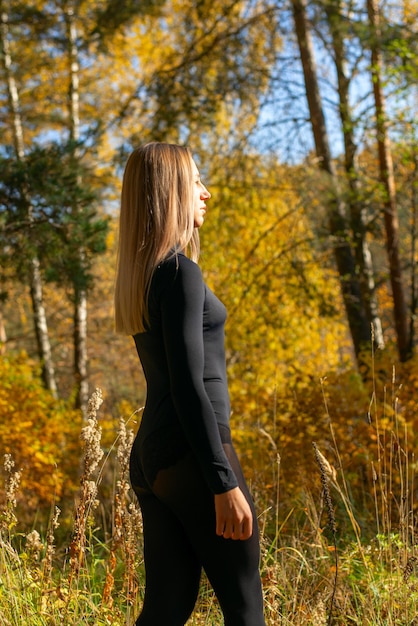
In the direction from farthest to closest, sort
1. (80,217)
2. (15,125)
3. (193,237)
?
(15,125) → (80,217) → (193,237)

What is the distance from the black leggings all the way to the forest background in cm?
243

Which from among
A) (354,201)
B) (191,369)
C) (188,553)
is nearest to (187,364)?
Answer: (191,369)

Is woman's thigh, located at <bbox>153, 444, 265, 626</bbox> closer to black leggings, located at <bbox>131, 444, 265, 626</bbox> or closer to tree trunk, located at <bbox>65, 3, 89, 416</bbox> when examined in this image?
black leggings, located at <bbox>131, 444, 265, 626</bbox>

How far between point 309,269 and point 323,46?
2.43m

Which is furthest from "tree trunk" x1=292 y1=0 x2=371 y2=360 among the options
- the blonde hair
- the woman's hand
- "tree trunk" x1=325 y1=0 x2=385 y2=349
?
the woman's hand

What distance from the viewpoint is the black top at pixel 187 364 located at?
150cm

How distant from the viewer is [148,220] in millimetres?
1710

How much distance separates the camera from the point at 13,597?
2162mm

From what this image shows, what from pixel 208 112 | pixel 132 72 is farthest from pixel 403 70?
pixel 132 72

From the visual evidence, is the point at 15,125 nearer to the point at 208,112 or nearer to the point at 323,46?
the point at 208,112

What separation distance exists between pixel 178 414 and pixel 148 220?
46 cm

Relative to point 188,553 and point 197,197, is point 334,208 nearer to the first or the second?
point 197,197

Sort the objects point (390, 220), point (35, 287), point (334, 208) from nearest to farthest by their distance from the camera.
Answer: point (334, 208)
point (390, 220)
point (35, 287)

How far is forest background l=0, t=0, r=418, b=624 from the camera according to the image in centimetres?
505
